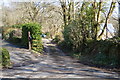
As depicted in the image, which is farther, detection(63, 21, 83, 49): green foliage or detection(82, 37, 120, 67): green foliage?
detection(63, 21, 83, 49): green foliage

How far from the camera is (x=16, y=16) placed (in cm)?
1906

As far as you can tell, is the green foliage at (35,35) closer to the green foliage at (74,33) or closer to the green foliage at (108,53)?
the green foliage at (74,33)

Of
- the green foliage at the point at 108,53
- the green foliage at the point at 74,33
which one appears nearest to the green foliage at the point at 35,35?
the green foliage at the point at 74,33

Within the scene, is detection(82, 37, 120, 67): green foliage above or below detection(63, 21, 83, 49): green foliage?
below

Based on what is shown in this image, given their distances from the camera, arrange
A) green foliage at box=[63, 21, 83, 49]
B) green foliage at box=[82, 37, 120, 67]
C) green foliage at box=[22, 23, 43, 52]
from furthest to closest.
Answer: green foliage at box=[22, 23, 43, 52] → green foliage at box=[63, 21, 83, 49] → green foliage at box=[82, 37, 120, 67]

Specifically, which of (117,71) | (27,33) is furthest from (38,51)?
(117,71)

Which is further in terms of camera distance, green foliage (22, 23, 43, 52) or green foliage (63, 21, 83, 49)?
green foliage (22, 23, 43, 52)

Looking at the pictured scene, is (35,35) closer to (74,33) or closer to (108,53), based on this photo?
(74,33)

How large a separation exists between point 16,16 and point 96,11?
11.5m

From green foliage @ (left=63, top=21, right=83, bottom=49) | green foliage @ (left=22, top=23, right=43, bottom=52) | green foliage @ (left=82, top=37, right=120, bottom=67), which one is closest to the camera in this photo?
green foliage @ (left=82, top=37, right=120, bottom=67)

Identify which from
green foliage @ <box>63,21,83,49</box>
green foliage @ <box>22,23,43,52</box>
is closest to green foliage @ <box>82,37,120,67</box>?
green foliage @ <box>63,21,83,49</box>

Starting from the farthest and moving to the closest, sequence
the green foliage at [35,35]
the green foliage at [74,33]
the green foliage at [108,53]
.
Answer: the green foliage at [35,35]
the green foliage at [74,33]
the green foliage at [108,53]

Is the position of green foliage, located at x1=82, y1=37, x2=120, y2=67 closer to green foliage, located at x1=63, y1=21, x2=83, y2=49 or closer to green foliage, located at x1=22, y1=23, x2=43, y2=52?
green foliage, located at x1=63, y1=21, x2=83, y2=49

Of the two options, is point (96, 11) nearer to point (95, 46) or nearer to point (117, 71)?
point (95, 46)
